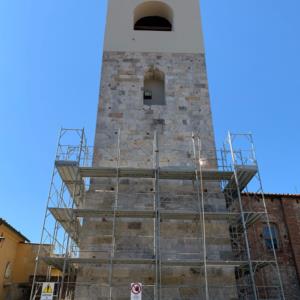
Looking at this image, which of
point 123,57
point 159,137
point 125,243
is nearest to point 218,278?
point 125,243

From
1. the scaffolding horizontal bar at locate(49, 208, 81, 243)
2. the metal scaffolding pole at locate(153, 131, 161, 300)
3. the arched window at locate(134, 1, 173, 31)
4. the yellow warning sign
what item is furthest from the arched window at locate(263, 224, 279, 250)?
the yellow warning sign

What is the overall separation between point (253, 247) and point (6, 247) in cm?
949

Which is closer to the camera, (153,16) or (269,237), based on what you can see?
(269,237)

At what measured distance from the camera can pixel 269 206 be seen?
15.0 m

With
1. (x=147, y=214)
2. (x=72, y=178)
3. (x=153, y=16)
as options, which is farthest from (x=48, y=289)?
(x=153, y=16)

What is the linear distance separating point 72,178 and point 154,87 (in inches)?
178

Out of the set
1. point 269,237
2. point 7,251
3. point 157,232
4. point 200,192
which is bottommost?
point 157,232

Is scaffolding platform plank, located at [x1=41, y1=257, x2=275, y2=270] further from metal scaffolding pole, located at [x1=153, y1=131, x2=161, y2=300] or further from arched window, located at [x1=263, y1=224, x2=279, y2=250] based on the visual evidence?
arched window, located at [x1=263, y1=224, x2=279, y2=250]

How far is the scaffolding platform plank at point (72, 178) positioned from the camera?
30.9 ft

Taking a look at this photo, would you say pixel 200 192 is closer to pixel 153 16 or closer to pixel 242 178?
pixel 242 178

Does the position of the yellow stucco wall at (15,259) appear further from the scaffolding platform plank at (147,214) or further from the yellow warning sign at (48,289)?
the yellow warning sign at (48,289)

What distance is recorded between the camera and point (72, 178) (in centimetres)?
994

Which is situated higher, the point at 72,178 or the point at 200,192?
the point at 72,178

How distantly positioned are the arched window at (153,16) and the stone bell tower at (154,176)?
1.48 feet
